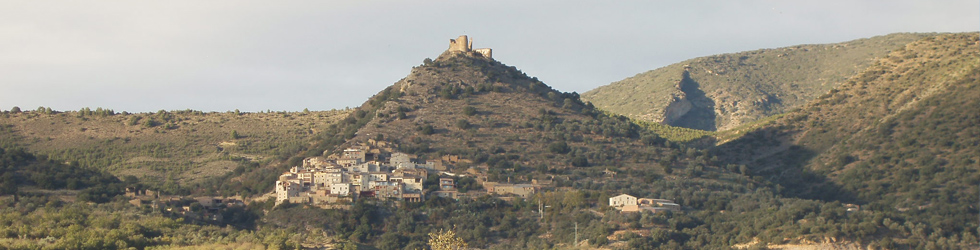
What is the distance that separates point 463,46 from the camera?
108438mm

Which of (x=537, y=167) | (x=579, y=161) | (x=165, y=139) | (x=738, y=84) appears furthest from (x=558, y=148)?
(x=738, y=84)

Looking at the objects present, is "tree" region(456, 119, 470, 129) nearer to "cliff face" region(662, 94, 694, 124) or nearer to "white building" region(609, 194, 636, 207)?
"white building" region(609, 194, 636, 207)

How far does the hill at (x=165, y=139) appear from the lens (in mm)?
95938

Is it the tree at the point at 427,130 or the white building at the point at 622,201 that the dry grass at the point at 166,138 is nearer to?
the tree at the point at 427,130

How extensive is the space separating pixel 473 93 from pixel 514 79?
6.20 meters

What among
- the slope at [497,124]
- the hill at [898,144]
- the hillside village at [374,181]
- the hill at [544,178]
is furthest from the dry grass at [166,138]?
the hill at [898,144]

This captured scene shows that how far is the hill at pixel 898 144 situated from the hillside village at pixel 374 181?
19.7m

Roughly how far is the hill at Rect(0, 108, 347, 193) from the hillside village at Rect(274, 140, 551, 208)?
8.68m

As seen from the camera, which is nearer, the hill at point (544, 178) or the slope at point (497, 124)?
the hill at point (544, 178)

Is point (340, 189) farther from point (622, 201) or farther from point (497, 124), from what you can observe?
point (497, 124)

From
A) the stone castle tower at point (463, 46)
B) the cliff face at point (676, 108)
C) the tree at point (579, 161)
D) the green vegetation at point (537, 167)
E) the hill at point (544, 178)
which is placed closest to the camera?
the green vegetation at point (537, 167)

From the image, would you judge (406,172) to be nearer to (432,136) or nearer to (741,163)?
(432,136)

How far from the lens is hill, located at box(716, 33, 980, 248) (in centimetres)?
8025

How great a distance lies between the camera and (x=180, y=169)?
95.9 metres
